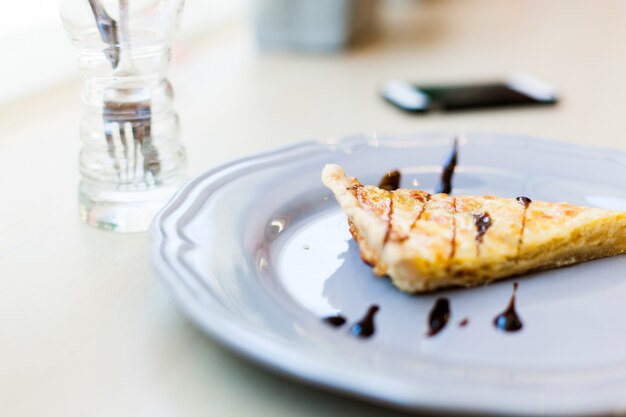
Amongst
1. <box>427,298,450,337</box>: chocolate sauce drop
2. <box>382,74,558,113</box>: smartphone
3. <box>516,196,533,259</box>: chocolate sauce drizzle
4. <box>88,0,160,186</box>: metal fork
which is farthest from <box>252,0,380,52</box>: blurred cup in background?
<box>427,298,450,337</box>: chocolate sauce drop

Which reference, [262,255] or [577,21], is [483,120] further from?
[577,21]

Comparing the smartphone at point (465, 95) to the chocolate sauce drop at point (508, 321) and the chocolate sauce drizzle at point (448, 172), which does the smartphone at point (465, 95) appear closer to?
the chocolate sauce drizzle at point (448, 172)

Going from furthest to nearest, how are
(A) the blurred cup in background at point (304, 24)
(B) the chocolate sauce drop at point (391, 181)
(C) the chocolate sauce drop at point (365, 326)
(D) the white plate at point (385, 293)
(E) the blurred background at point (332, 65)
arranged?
(A) the blurred cup in background at point (304, 24), (E) the blurred background at point (332, 65), (B) the chocolate sauce drop at point (391, 181), (C) the chocolate sauce drop at point (365, 326), (D) the white plate at point (385, 293)

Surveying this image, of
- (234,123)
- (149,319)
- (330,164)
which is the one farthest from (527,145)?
(149,319)

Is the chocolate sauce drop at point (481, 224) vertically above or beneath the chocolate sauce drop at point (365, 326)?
above

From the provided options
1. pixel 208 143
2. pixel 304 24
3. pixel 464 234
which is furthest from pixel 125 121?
pixel 304 24

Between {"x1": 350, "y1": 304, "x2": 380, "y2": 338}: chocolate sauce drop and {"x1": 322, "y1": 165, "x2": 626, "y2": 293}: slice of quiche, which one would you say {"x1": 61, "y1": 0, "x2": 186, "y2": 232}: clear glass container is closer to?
{"x1": 322, "y1": 165, "x2": 626, "y2": 293}: slice of quiche

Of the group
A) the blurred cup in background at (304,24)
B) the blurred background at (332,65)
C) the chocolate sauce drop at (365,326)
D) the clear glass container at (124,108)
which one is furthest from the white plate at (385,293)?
the blurred cup in background at (304,24)

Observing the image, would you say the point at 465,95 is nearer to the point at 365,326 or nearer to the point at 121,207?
the point at 121,207
